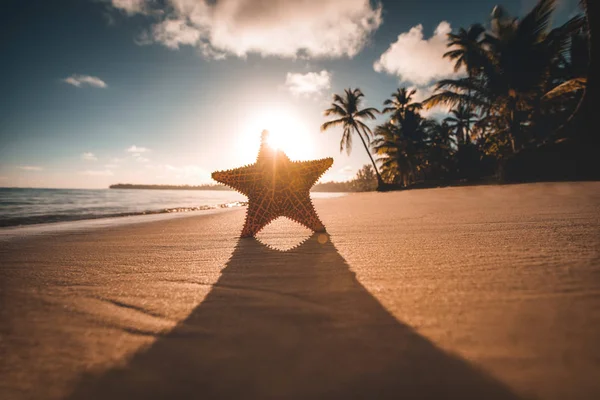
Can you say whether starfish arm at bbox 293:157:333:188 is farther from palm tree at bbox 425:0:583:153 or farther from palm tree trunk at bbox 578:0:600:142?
palm tree at bbox 425:0:583:153

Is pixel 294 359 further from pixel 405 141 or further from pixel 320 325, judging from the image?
pixel 405 141

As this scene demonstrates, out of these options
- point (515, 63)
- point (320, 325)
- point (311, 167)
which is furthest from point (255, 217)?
point (515, 63)

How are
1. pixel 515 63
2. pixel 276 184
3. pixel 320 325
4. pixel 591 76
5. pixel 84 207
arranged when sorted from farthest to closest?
pixel 515 63
pixel 84 207
pixel 591 76
pixel 276 184
pixel 320 325

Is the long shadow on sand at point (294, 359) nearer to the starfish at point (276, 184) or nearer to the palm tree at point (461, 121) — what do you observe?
the starfish at point (276, 184)

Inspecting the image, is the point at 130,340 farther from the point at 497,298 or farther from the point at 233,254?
the point at 497,298

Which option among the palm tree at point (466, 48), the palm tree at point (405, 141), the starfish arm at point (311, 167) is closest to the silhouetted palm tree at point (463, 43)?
the palm tree at point (466, 48)

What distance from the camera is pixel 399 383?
2.68ft

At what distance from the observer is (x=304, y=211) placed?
11.0 feet

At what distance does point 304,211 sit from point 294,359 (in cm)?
246

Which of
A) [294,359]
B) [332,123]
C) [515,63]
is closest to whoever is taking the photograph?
[294,359]

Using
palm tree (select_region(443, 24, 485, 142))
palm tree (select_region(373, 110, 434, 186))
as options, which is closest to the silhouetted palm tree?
palm tree (select_region(443, 24, 485, 142))

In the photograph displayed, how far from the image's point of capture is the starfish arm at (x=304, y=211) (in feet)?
11.0

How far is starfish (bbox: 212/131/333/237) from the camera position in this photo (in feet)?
10.9

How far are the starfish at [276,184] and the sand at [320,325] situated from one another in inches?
45.1
